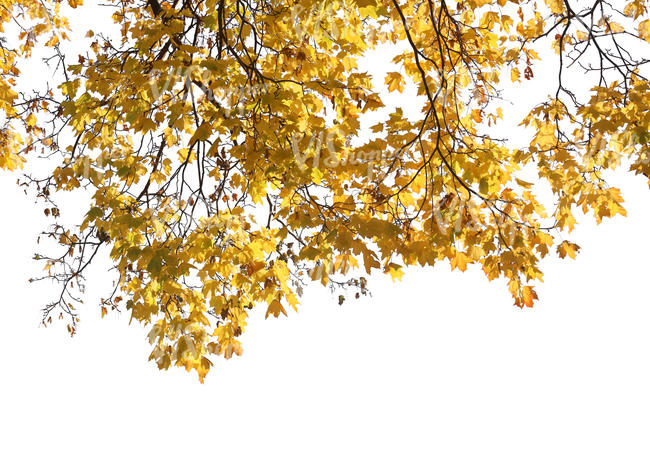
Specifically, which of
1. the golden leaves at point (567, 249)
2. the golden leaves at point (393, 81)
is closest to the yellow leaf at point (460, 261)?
the golden leaves at point (567, 249)

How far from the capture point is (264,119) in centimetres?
452

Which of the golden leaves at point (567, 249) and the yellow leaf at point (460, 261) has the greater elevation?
the golden leaves at point (567, 249)

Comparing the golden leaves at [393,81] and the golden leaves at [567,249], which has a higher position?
the golden leaves at [393,81]

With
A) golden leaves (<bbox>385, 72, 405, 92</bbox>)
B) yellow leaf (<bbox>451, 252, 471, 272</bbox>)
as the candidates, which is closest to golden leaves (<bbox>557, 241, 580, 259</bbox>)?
yellow leaf (<bbox>451, 252, 471, 272</bbox>)

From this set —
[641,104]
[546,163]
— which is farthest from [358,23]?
[641,104]

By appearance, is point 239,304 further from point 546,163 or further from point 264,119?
point 546,163

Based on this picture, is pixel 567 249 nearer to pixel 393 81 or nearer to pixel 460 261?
pixel 460 261

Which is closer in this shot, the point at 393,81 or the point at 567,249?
the point at 567,249

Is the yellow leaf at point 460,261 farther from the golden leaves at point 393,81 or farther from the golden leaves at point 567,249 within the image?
the golden leaves at point 393,81

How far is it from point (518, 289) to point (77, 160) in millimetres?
4166

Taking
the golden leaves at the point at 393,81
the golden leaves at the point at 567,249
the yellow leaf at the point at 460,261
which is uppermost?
the golden leaves at the point at 393,81

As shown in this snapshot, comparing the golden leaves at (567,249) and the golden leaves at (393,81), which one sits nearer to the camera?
the golden leaves at (567,249)

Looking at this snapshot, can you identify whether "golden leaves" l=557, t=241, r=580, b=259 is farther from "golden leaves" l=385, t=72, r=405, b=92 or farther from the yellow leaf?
"golden leaves" l=385, t=72, r=405, b=92

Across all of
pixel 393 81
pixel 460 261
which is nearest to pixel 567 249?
pixel 460 261
